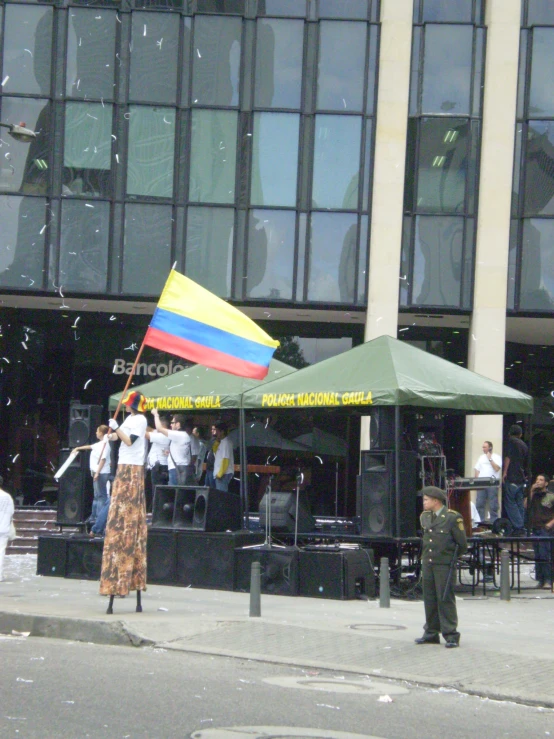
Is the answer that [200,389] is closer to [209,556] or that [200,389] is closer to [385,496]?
[209,556]

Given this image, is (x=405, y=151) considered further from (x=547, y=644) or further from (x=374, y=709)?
(x=374, y=709)

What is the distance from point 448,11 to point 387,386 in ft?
47.4

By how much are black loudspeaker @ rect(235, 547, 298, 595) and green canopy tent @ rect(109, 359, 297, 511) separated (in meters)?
1.72

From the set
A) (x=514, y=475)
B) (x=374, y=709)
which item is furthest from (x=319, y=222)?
(x=374, y=709)

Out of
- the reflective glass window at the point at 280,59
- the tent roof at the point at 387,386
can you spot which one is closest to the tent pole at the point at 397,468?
the tent roof at the point at 387,386

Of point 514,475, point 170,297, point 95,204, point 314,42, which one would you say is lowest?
point 514,475

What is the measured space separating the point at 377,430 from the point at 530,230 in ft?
39.8

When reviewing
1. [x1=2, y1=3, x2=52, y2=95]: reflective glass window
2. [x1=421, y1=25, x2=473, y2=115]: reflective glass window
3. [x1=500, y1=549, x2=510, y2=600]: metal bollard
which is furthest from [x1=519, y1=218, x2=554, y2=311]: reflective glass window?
[x1=500, y1=549, x2=510, y2=600]: metal bollard

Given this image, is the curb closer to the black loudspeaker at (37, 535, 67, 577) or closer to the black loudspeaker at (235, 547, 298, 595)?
the black loudspeaker at (235, 547, 298, 595)

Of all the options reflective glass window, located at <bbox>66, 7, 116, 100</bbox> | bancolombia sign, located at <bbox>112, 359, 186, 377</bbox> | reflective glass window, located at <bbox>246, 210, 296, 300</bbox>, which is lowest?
bancolombia sign, located at <bbox>112, 359, 186, 377</bbox>

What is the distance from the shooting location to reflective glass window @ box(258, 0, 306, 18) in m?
27.2

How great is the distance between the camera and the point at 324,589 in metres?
15.2

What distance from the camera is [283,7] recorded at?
89.4 ft

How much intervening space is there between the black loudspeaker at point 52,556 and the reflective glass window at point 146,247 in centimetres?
1042
